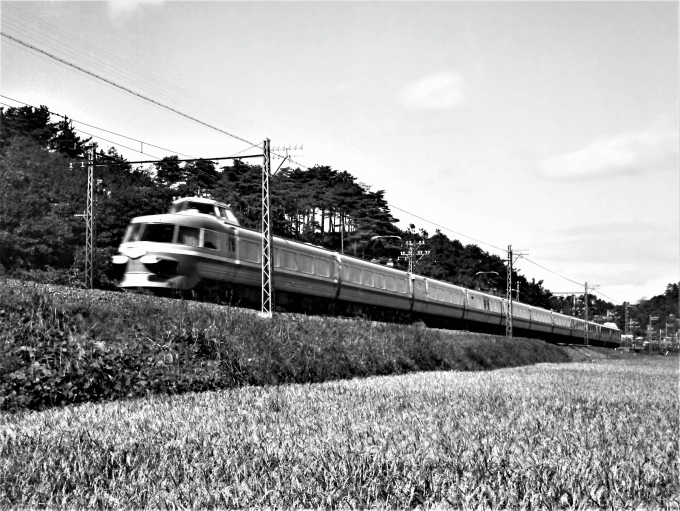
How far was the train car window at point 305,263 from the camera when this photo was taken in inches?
1214

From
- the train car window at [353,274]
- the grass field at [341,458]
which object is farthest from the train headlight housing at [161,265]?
the grass field at [341,458]

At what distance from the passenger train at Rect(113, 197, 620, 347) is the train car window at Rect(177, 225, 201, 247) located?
1.3 inches

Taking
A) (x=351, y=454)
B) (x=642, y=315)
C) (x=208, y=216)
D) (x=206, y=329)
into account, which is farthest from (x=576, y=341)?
(x=642, y=315)

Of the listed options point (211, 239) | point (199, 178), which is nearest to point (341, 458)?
point (211, 239)

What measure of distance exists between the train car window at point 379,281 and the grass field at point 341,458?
3032 cm

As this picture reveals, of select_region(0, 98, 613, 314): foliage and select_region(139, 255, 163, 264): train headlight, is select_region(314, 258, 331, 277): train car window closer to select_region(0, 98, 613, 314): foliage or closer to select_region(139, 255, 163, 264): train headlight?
select_region(0, 98, 613, 314): foliage

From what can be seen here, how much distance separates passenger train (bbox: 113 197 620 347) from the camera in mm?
23703

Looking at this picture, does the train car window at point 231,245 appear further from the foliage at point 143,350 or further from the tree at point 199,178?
the tree at point 199,178

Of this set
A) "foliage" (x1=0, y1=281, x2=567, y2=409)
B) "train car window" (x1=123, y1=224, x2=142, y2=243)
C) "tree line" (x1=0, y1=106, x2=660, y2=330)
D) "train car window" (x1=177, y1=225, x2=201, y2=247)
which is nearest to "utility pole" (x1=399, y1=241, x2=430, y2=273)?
"tree line" (x1=0, y1=106, x2=660, y2=330)

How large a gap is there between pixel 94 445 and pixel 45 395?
4.47m

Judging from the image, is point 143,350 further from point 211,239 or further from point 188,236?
point 211,239

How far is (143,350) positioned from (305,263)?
1962cm

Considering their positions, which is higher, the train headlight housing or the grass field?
the train headlight housing

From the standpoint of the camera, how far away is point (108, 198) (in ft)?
154
